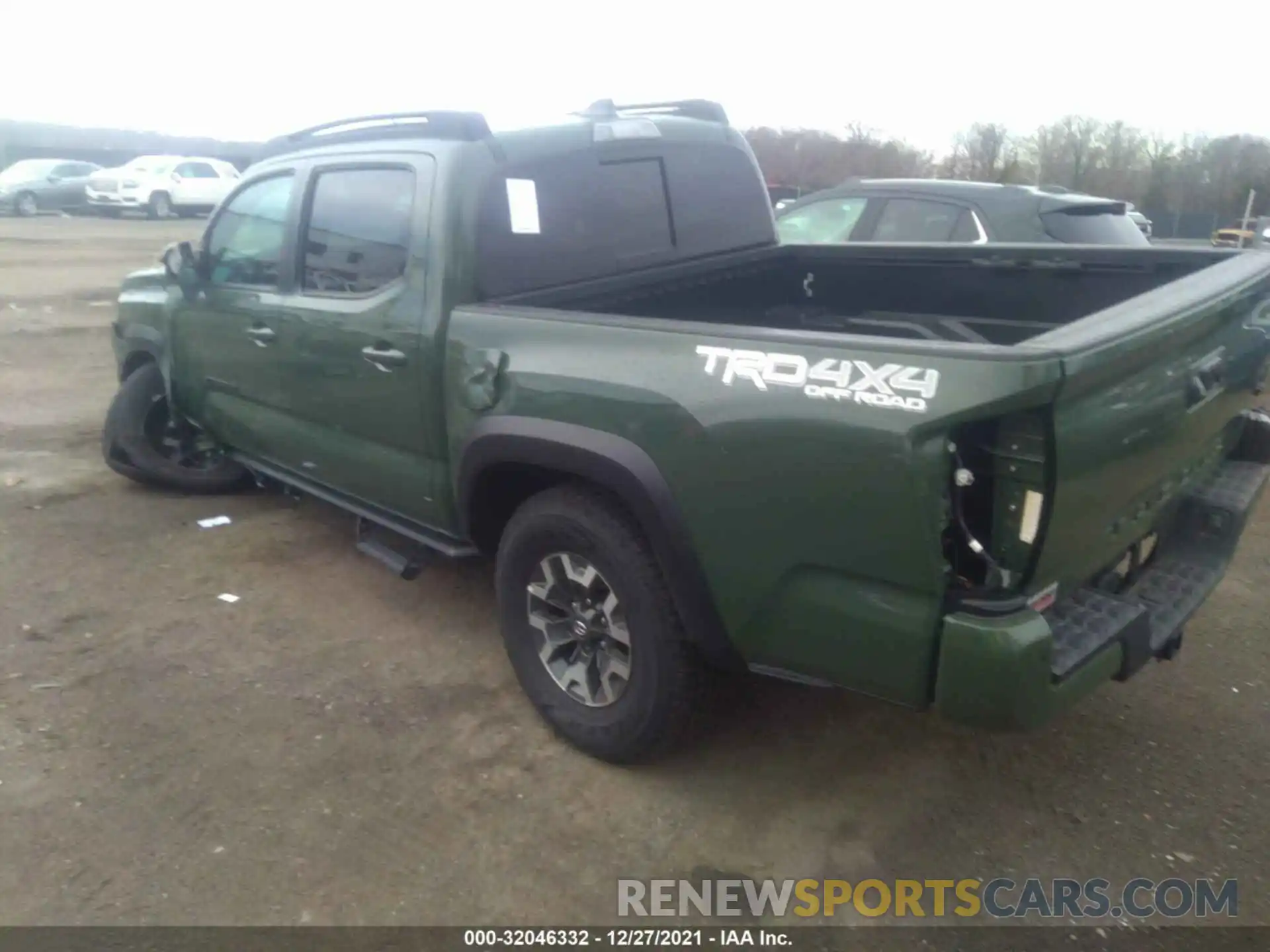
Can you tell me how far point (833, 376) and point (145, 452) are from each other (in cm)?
465

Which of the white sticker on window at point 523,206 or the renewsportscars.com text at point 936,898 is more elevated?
the white sticker on window at point 523,206

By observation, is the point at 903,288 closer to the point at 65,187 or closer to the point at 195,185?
the point at 195,185

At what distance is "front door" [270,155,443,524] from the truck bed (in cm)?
45

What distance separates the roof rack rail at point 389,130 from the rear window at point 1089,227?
4.29 metres

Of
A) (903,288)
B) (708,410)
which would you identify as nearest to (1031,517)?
(708,410)

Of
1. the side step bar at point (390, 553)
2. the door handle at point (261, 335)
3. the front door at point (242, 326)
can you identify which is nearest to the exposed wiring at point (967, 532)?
the side step bar at point (390, 553)

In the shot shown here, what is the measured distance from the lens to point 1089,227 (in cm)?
665

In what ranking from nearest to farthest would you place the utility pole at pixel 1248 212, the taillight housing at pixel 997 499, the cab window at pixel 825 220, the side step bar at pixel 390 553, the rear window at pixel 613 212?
1. the taillight housing at pixel 997 499
2. the rear window at pixel 613 212
3. the side step bar at pixel 390 553
4. the cab window at pixel 825 220
5. the utility pole at pixel 1248 212

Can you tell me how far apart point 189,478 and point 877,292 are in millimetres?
3824

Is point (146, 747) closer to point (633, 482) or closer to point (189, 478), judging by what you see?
point (633, 482)

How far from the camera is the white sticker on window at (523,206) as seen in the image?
11.7 ft

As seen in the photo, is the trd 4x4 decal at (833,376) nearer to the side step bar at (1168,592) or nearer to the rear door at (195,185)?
the side step bar at (1168,592)

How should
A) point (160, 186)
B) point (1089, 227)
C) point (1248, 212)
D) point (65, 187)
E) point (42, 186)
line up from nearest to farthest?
point (1089, 227) → point (1248, 212) → point (160, 186) → point (42, 186) → point (65, 187)

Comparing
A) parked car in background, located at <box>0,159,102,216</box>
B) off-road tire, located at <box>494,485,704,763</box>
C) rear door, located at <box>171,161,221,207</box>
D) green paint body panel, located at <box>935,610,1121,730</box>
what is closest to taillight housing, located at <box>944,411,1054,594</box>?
green paint body panel, located at <box>935,610,1121,730</box>
